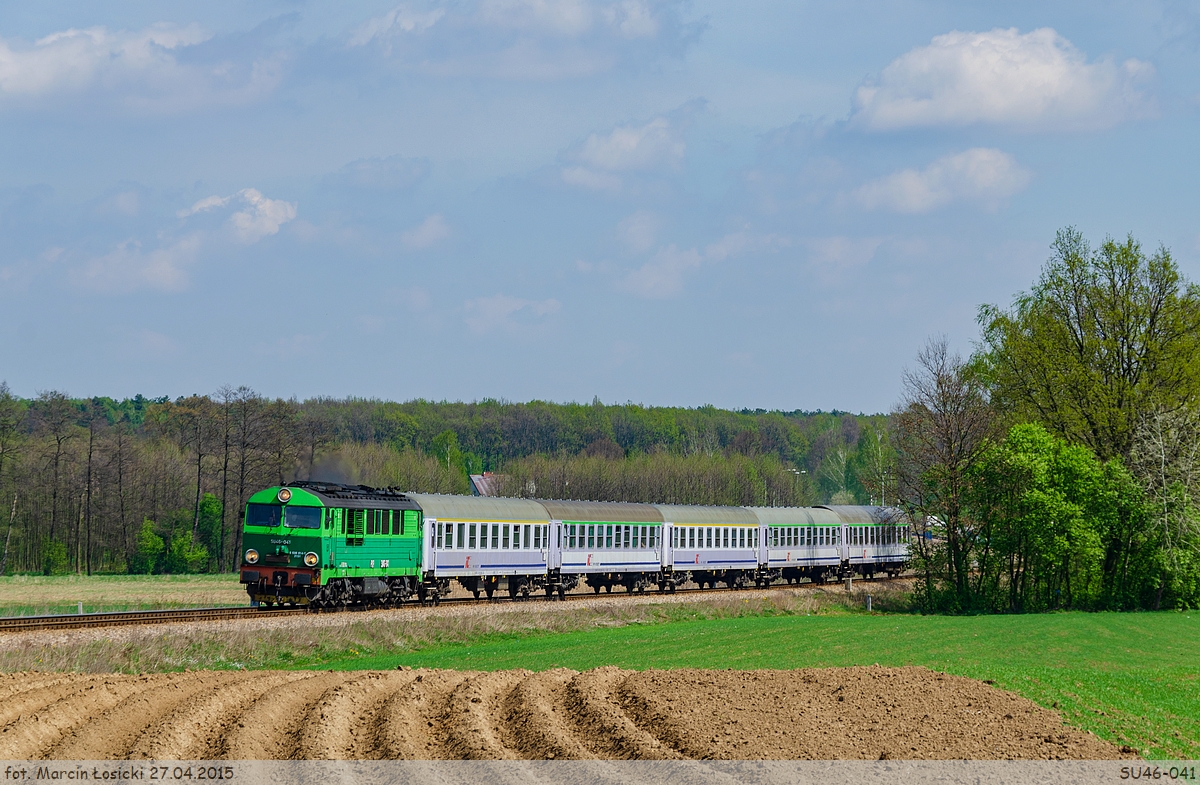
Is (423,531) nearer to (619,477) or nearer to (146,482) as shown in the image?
(146,482)

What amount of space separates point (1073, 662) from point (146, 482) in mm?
86059

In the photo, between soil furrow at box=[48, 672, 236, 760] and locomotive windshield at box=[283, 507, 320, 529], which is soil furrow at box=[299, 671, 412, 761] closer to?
soil furrow at box=[48, 672, 236, 760]

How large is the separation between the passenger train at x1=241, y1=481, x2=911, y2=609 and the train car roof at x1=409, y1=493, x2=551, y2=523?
6 cm

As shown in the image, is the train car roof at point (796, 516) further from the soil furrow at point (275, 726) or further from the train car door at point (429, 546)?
the soil furrow at point (275, 726)

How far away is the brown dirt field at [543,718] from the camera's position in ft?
44.3

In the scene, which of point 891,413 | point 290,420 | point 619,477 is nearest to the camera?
point 891,413

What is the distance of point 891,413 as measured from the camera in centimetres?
5809

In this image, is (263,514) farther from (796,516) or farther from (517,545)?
(796,516)

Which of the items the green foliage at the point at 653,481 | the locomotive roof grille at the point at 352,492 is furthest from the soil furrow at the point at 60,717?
the green foliage at the point at 653,481

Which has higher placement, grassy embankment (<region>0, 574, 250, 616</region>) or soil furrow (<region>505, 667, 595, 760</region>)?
soil furrow (<region>505, 667, 595, 760</region>)

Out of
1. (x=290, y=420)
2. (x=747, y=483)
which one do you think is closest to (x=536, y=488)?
(x=747, y=483)

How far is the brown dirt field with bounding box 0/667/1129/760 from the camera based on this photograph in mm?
13516

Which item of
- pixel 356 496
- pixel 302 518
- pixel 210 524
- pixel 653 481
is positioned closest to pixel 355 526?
pixel 356 496

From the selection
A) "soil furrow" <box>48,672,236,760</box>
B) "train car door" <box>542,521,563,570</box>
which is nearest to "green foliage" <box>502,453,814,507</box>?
"train car door" <box>542,521,563,570</box>
